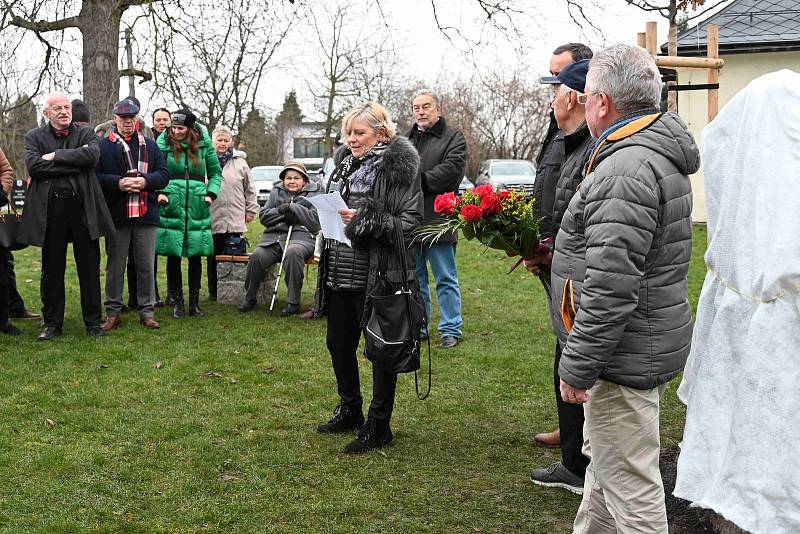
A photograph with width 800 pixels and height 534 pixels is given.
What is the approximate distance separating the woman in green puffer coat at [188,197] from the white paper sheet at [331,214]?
4.62 metres

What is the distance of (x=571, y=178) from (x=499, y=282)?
8033mm

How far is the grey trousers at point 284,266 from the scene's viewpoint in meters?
9.84

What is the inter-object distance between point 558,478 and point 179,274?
20.6 ft

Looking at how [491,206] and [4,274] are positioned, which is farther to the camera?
[4,274]

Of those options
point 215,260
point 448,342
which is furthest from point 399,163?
point 215,260

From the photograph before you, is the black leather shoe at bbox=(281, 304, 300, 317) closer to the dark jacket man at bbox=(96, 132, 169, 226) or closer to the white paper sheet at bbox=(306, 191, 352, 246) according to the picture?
the dark jacket man at bbox=(96, 132, 169, 226)

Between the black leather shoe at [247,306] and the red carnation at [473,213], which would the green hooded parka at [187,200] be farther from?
the red carnation at [473,213]

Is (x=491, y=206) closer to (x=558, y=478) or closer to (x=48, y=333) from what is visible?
(x=558, y=478)

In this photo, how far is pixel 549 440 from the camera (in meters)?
5.31

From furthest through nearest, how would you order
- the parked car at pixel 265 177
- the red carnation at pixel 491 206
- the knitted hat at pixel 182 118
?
1. the parked car at pixel 265 177
2. the knitted hat at pixel 182 118
3. the red carnation at pixel 491 206

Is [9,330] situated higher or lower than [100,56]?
lower

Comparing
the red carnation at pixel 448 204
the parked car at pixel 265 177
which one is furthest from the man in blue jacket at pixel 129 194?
the parked car at pixel 265 177

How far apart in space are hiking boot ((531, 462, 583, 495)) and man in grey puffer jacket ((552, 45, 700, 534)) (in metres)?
1.35

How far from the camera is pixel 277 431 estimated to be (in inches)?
221
